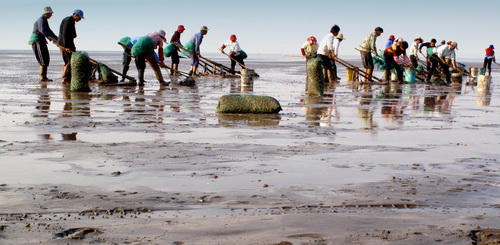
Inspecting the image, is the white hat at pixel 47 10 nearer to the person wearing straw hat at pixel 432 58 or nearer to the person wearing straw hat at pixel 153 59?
the person wearing straw hat at pixel 153 59

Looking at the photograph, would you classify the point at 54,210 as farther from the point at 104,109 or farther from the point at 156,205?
the point at 104,109

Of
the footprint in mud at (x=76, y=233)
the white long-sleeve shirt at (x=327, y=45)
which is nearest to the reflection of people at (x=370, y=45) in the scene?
the white long-sleeve shirt at (x=327, y=45)

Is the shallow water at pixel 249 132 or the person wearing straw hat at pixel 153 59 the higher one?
the person wearing straw hat at pixel 153 59

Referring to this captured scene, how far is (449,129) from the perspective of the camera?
33.3 ft

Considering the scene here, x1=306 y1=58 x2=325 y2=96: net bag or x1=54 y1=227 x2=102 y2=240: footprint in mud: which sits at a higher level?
x1=306 y1=58 x2=325 y2=96: net bag

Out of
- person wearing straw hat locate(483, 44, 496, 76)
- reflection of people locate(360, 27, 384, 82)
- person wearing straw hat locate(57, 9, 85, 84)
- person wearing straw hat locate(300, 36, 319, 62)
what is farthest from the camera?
person wearing straw hat locate(483, 44, 496, 76)

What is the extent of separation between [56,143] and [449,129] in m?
5.52

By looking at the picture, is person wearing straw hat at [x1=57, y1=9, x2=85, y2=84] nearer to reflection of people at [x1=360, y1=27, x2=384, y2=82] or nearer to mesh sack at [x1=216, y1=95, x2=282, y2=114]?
mesh sack at [x1=216, y1=95, x2=282, y2=114]

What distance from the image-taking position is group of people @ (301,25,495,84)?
21.5 meters

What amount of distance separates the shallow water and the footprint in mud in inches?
54.0

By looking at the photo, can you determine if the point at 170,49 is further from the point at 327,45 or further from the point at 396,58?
the point at 396,58

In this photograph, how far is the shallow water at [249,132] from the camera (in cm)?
614

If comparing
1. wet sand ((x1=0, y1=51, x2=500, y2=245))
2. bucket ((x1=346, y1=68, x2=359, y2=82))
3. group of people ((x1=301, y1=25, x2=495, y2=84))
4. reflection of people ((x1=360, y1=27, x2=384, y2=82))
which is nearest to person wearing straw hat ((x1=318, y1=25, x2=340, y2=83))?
Result: group of people ((x1=301, y1=25, x2=495, y2=84))

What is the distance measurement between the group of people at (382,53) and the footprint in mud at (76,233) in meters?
17.1
